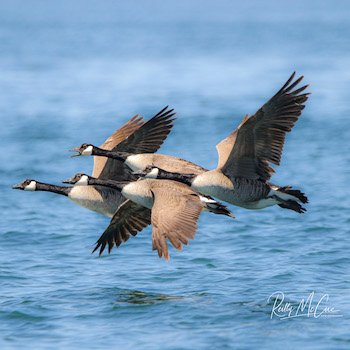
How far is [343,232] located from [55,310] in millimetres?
7284

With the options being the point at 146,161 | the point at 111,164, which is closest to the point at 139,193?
the point at 146,161

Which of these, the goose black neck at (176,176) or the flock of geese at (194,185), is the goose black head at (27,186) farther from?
the goose black neck at (176,176)

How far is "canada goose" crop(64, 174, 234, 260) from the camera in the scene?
14384mm

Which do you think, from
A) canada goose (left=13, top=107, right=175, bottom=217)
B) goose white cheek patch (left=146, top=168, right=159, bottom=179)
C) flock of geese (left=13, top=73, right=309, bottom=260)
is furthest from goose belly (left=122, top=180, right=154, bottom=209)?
canada goose (left=13, top=107, right=175, bottom=217)

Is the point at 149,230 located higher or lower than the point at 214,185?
lower

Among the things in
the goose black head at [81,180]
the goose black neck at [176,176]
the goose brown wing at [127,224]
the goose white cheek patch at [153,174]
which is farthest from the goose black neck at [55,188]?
the goose black neck at [176,176]

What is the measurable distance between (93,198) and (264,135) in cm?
293

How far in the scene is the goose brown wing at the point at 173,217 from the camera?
14289 millimetres

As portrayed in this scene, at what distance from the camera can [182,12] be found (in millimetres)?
103938

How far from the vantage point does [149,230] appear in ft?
74.8

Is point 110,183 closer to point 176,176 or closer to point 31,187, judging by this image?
point 176,176

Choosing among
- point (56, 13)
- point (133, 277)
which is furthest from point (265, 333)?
point (56, 13)

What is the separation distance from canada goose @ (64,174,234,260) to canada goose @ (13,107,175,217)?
0.68 ft

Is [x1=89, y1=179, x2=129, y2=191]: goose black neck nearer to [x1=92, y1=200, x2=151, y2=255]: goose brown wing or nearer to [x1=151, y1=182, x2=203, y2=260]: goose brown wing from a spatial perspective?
[x1=92, y1=200, x2=151, y2=255]: goose brown wing
